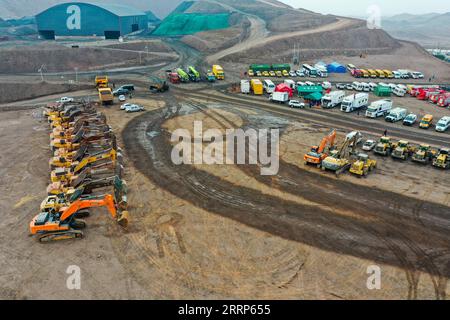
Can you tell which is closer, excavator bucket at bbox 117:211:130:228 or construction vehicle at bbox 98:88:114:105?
excavator bucket at bbox 117:211:130:228

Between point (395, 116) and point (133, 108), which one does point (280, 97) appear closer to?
point (395, 116)

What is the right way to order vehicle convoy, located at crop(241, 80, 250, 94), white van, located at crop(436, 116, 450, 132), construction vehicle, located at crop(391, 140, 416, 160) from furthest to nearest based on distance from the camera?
vehicle convoy, located at crop(241, 80, 250, 94), white van, located at crop(436, 116, 450, 132), construction vehicle, located at crop(391, 140, 416, 160)

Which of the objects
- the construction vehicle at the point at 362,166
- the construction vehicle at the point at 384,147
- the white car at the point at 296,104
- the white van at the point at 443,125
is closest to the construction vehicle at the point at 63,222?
the construction vehicle at the point at 362,166

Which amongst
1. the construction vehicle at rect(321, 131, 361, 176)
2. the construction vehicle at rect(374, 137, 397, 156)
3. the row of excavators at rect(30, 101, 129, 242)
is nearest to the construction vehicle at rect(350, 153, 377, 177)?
the construction vehicle at rect(321, 131, 361, 176)

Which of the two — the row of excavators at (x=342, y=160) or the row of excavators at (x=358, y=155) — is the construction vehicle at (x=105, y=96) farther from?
the row of excavators at (x=342, y=160)

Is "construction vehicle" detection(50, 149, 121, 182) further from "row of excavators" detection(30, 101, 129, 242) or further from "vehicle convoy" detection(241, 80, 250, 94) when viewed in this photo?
"vehicle convoy" detection(241, 80, 250, 94)

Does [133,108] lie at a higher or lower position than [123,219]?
higher

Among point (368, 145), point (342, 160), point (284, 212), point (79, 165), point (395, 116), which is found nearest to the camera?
point (284, 212)

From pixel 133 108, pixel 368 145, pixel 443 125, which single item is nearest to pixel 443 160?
pixel 368 145
